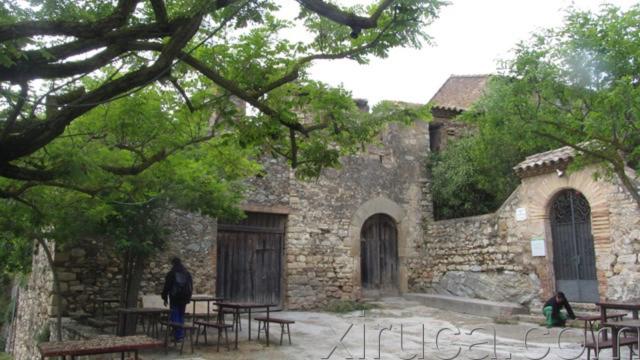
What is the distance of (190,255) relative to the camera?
422 inches

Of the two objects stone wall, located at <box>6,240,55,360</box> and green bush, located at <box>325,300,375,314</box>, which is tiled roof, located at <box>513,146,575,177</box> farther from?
stone wall, located at <box>6,240,55,360</box>

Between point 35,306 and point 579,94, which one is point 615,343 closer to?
point 579,94

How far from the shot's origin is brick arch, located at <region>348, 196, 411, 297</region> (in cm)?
1283

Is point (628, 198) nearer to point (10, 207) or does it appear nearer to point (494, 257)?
point (494, 257)

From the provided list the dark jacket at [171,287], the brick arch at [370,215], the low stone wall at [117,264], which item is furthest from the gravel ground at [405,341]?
the brick arch at [370,215]

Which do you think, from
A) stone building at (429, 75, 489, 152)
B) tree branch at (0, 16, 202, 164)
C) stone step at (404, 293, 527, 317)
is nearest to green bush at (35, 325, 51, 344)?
tree branch at (0, 16, 202, 164)

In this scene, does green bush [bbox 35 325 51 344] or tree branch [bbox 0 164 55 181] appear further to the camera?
green bush [bbox 35 325 51 344]

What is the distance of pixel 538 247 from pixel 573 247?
684 mm

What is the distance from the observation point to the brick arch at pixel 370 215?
12.8 meters

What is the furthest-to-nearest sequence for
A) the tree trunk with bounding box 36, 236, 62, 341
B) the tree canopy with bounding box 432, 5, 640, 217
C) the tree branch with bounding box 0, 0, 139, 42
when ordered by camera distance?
the tree trunk with bounding box 36, 236, 62, 341 → the tree canopy with bounding box 432, 5, 640, 217 → the tree branch with bounding box 0, 0, 139, 42

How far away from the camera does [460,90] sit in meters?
20.5

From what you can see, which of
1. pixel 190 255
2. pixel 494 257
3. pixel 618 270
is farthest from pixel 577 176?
pixel 190 255

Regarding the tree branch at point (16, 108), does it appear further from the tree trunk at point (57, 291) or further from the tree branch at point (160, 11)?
the tree trunk at point (57, 291)

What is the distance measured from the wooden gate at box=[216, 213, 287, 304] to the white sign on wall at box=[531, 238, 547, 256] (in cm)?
555
